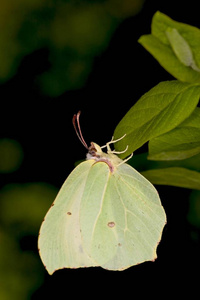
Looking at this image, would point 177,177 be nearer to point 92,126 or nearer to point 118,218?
point 118,218

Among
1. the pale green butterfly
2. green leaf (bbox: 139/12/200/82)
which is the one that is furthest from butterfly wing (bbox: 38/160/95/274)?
green leaf (bbox: 139/12/200/82)

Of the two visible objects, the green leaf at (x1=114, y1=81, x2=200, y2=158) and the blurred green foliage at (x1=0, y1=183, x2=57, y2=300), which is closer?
the green leaf at (x1=114, y1=81, x2=200, y2=158)

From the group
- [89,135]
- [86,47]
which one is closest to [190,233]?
[89,135]

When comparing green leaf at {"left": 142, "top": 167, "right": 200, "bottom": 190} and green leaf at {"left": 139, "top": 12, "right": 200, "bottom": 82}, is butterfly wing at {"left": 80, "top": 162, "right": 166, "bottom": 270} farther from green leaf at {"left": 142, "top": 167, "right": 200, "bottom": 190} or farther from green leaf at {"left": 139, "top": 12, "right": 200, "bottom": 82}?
green leaf at {"left": 139, "top": 12, "right": 200, "bottom": 82}

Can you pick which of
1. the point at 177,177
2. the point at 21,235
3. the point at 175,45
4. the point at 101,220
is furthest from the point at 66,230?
the point at 21,235

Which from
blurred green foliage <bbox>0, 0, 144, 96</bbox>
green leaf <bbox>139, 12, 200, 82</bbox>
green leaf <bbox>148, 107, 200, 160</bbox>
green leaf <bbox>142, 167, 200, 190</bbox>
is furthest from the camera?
blurred green foliage <bbox>0, 0, 144, 96</bbox>

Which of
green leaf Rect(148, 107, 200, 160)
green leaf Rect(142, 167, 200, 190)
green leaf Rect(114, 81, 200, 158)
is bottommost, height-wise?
green leaf Rect(142, 167, 200, 190)

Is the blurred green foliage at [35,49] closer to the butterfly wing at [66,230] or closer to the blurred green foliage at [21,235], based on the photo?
the blurred green foliage at [21,235]

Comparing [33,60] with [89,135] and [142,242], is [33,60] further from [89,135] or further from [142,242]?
[142,242]
